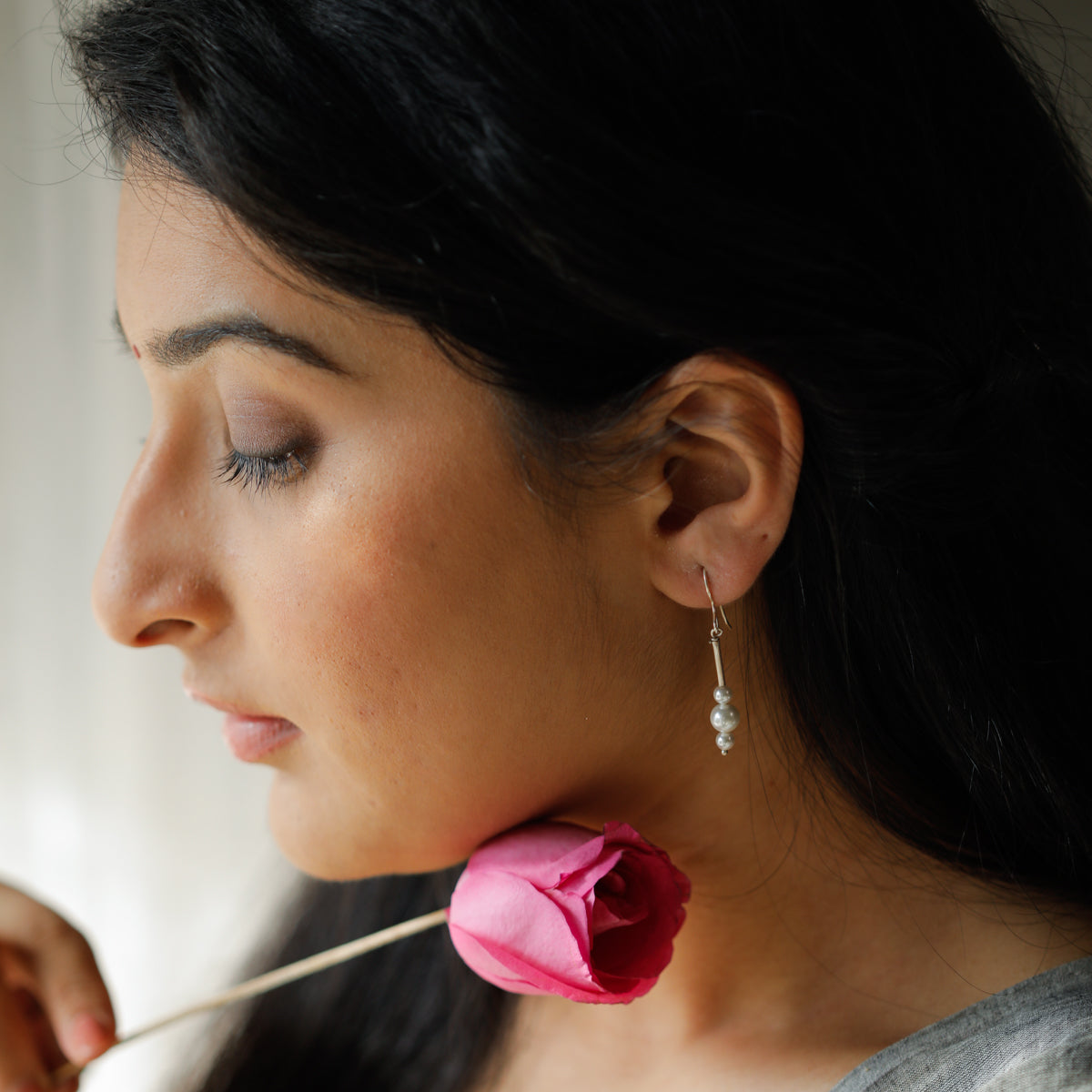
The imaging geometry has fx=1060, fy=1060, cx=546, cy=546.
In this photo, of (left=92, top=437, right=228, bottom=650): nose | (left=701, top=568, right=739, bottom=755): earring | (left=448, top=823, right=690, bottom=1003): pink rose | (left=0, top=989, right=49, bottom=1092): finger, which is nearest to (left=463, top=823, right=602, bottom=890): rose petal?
(left=448, top=823, right=690, bottom=1003): pink rose

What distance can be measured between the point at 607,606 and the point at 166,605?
0.32 metres

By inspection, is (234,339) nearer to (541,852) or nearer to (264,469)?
(264,469)

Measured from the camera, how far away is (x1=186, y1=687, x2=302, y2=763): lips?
0.83 metres

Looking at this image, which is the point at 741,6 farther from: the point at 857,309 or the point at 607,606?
the point at 607,606

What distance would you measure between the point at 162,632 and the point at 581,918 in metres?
0.38

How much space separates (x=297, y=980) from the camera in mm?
1290

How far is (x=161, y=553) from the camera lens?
77cm

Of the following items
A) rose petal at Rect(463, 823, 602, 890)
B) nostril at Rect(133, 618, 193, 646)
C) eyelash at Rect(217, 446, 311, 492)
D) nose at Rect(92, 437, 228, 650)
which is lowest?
rose petal at Rect(463, 823, 602, 890)

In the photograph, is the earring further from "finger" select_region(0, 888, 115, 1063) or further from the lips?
"finger" select_region(0, 888, 115, 1063)

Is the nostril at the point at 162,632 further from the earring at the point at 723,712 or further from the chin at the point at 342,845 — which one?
the earring at the point at 723,712

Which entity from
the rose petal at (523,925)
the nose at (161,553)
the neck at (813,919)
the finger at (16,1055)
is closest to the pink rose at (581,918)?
the rose petal at (523,925)

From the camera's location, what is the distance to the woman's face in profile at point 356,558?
705 mm

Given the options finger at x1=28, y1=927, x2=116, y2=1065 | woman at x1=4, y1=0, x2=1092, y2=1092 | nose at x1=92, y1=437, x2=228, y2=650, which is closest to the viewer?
woman at x1=4, y1=0, x2=1092, y2=1092

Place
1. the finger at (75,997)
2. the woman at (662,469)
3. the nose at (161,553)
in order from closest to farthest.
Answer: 1. the woman at (662,469)
2. the nose at (161,553)
3. the finger at (75,997)
